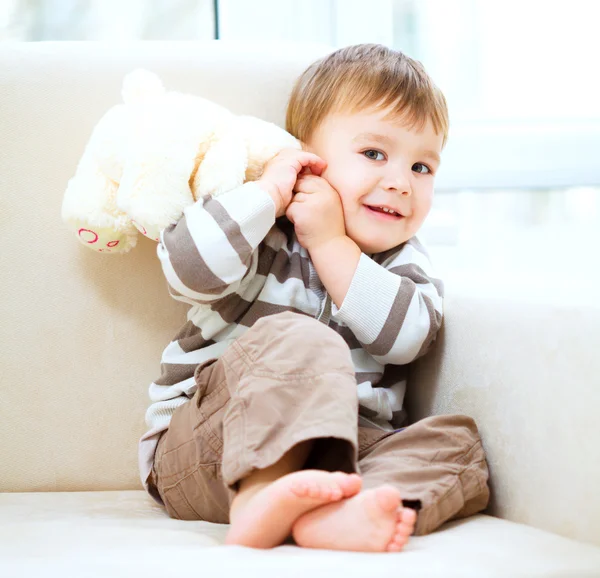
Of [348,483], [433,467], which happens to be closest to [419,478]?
[433,467]

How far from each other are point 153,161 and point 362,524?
0.48m

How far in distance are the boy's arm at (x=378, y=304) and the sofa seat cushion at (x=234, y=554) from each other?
0.22 metres

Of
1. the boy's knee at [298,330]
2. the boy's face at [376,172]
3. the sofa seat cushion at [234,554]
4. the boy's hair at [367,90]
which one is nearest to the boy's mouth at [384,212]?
the boy's face at [376,172]

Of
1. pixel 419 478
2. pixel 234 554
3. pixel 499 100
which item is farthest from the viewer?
pixel 499 100

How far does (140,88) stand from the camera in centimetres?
94

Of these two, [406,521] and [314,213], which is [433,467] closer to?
[406,521]

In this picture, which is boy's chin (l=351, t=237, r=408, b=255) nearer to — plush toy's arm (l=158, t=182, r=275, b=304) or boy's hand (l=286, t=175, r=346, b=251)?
boy's hand (l=286, t=175, r=346, b=251)

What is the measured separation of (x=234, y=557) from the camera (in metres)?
0.58

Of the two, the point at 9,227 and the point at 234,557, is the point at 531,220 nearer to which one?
the point at 9,227

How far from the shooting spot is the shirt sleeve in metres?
0.87

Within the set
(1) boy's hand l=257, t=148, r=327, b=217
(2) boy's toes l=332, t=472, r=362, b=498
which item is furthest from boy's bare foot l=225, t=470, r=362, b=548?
(1) boy's hand l=257, t=148, r=327, b=217

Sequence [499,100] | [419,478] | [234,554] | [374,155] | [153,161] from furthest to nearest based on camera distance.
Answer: [499,100] < [374,155] < [153,161] < [419,478] < [234,554]

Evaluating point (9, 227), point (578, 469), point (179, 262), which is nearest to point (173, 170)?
point (179, 262)

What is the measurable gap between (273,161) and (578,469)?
1.66 feet
